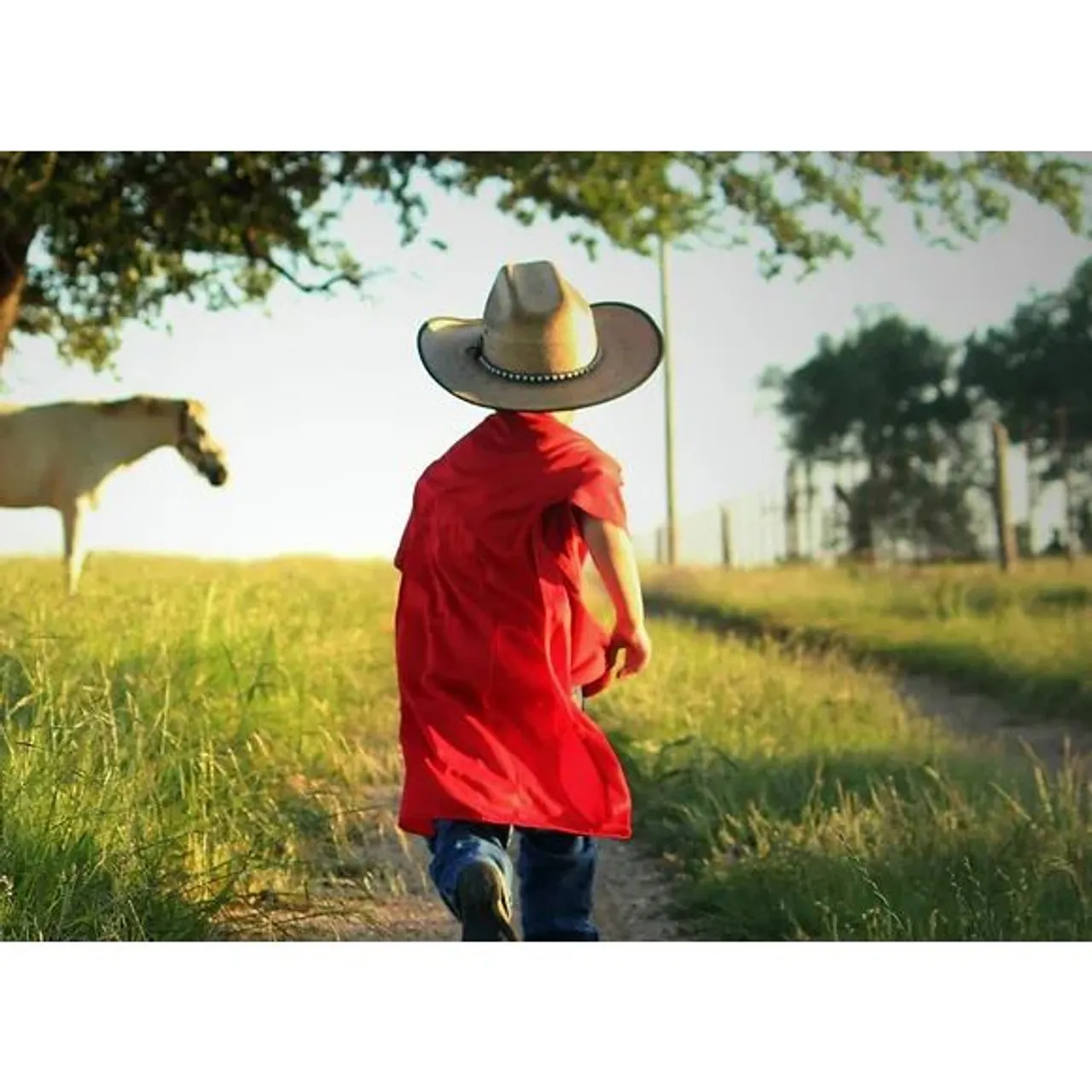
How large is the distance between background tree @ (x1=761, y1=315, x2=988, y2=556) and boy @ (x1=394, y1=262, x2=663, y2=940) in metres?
1.18

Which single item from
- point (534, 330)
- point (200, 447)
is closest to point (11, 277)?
point (200, 447)

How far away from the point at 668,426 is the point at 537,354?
3.47 feet

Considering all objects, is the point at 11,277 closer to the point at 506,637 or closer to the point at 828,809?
the point at 506,637

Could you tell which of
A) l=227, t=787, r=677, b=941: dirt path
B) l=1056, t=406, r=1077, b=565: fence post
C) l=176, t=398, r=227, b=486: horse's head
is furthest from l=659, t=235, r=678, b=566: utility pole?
l=176, t=398, r=227, b=486: horse's head

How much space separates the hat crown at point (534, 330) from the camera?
136 inches

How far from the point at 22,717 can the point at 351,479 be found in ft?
3.11

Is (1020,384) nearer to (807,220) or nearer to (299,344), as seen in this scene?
(807,220)

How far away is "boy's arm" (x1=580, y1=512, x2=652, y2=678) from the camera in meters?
3.13

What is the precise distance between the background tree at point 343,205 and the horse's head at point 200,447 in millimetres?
259

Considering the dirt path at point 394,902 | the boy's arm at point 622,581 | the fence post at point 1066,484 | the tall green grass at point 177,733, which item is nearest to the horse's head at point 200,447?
the tall green grass at point 177,733

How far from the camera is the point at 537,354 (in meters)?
3.45

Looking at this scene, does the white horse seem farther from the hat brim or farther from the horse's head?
the hat brim

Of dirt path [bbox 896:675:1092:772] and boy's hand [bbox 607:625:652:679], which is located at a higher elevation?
boy's hand [bbox 607:625:652:679]

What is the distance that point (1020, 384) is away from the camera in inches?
176
